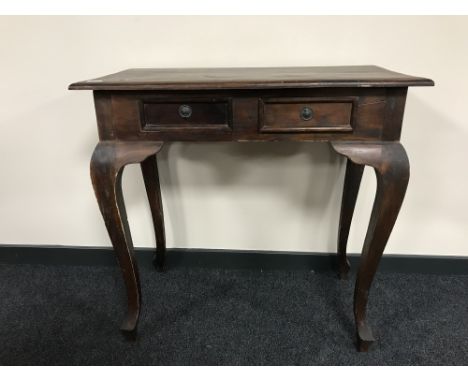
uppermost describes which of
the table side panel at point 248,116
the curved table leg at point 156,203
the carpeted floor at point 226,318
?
the table side panel at point 248,116

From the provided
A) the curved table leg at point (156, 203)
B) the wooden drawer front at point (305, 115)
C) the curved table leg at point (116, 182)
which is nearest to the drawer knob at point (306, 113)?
the wooden drawer front at point (305, 115)

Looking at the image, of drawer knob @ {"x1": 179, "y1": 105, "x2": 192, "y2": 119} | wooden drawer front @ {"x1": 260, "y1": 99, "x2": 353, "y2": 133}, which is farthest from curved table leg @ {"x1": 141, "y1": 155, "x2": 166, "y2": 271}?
wooden drawer front @ {"x1": 260, "y1": 99, "x2": 353, "y2": 133}

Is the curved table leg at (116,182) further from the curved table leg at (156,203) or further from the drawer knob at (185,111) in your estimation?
the curved table leg at (156,203)

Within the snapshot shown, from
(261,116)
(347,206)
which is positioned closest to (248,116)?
(261,116)

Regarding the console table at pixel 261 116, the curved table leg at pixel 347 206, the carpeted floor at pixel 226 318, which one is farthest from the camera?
the curved table leg at pixel 347 206

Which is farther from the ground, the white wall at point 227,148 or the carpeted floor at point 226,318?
the white wall at point 227,148

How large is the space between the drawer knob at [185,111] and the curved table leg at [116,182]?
0.10 m

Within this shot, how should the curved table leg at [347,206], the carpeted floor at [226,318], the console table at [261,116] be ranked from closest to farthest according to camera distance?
1. the console table at [261,116]
2. the carpeted floor at [226,318]
3. the curved table leg at [347,206]

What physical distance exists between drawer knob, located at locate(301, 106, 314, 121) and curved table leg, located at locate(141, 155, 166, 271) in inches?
23.4

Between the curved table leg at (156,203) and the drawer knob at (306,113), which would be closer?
the drawer knob at (306,113)

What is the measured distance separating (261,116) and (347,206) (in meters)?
0.60

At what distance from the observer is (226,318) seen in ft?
4.26

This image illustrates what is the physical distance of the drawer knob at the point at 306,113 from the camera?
35.1 inches

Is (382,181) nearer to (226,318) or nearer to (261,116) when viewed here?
(261,116)
